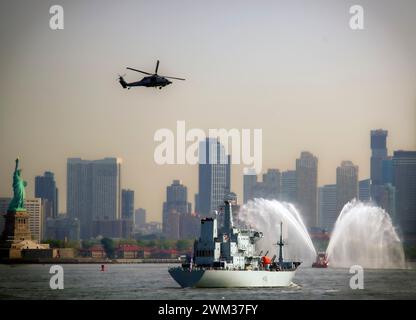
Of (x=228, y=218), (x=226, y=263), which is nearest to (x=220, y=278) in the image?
(x=226, y=263)

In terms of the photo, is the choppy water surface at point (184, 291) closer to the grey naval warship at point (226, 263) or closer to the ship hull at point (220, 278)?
the ship hull at point (220, 278)

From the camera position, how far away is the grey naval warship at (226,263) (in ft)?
494

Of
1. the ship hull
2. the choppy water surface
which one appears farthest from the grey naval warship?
the choppy water surface

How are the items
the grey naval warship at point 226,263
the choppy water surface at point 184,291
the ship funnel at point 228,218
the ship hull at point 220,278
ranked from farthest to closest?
the ship funnel at point 228,218
the grey naval warship at point 226,263
the ship hull at point 220,278
the choppy water surface at point 184,291

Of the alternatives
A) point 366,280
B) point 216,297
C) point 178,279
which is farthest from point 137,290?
point 366,280

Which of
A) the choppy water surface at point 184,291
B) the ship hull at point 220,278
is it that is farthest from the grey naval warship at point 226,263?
the choppy water surface at point 184,291

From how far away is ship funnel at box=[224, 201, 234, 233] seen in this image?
157875 millimetres

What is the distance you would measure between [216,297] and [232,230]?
71.2ft

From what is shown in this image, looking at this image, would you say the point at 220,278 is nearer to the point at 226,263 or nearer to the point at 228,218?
the point at 226,263

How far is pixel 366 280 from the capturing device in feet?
643

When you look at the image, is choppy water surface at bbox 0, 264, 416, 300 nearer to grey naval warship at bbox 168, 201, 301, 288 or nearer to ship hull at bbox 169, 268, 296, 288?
ship hull at bbox 169, 268, 296, 288

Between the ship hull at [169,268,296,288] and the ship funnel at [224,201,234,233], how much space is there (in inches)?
276

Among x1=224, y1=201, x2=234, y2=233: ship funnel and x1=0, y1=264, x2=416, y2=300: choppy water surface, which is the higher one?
x1=224, y1=201, x2=234, y2=233: ship funnel
